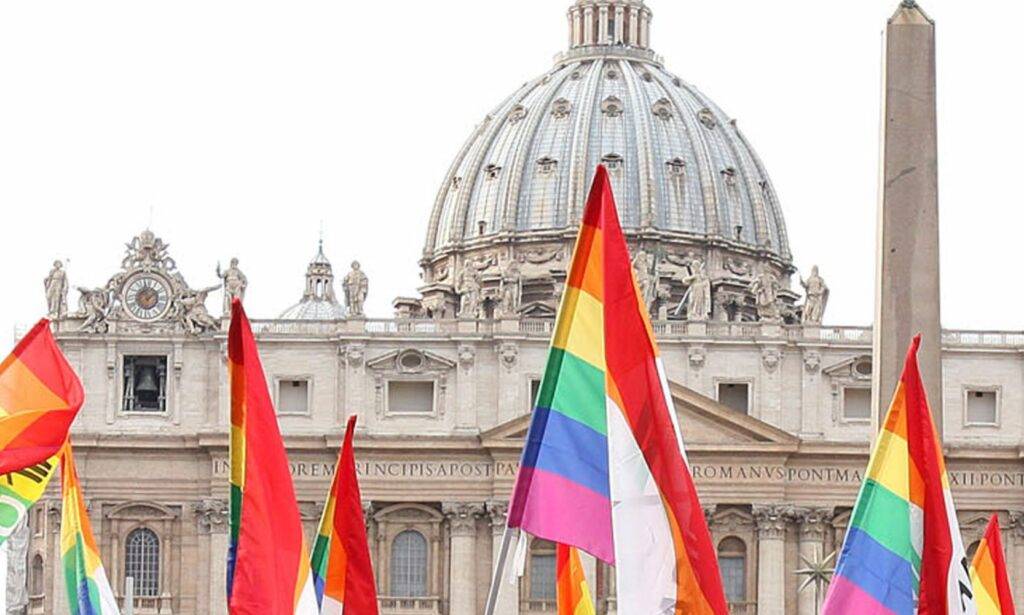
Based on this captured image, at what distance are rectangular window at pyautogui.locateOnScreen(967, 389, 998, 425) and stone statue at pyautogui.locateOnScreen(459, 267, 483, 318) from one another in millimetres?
14358

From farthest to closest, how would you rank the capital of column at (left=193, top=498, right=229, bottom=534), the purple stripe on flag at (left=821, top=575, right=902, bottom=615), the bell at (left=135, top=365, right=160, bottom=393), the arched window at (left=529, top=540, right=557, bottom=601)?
the bell at (left=135, top=365, right=160, bottom=393)
the arched window at (left=529, top=540, right=557, bottom=601)
the capital of column at (left=193, top=498, right=229, bottom=534)
the purple stripe on flag at (left=821, top=575, right=902, bottom=615)

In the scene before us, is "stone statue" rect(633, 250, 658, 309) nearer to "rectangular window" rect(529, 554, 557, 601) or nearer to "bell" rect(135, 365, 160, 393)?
"rectangular window" rect(529, 554, 557, 601)

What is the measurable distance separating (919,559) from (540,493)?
3.38 m

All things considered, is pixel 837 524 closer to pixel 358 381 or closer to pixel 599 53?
pixel 358 381

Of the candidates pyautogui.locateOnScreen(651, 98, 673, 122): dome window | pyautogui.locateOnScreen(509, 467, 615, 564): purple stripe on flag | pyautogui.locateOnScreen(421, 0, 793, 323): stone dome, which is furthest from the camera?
pyautogui.locateOnScreen(651, 98, 673, 122): dome window

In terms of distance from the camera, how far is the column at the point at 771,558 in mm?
80062

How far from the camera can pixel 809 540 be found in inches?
3172

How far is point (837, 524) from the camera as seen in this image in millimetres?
80812

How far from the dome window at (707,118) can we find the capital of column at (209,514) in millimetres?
39253

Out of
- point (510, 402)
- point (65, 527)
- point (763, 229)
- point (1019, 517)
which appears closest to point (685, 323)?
point (510, 402)

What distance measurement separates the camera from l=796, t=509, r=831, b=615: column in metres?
80.3

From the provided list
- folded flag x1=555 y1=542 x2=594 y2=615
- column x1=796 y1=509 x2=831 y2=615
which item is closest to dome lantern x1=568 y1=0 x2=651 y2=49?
column x1=796 y1=509 x2=831 y2=615

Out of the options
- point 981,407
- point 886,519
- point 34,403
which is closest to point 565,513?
point 886,519

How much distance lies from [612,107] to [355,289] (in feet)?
109
